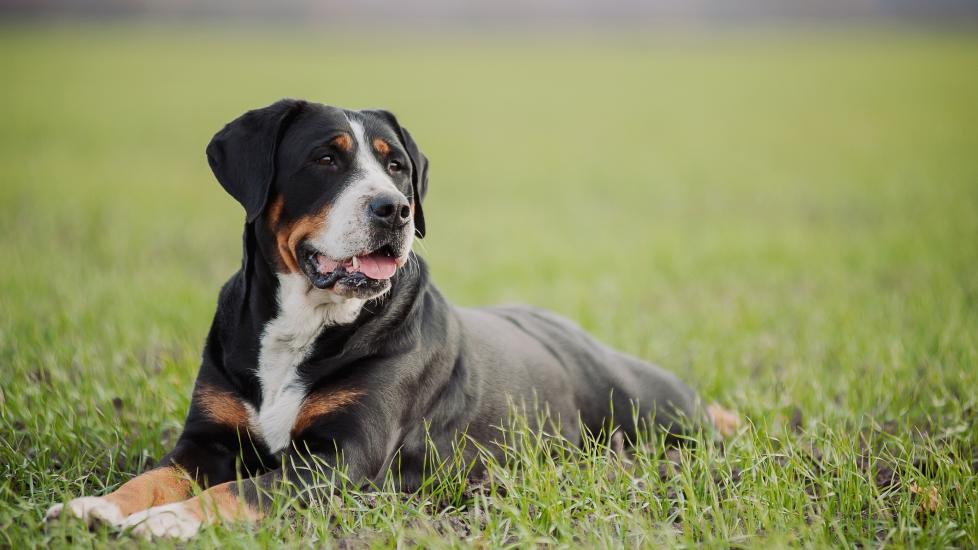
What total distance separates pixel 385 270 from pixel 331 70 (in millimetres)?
31636

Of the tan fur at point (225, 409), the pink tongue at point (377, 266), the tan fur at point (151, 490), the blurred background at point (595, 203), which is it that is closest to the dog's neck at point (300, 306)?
the pink tongue at point (377, 266)

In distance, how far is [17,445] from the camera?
166 inches

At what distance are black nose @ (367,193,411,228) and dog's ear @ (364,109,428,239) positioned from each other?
58 centimetres

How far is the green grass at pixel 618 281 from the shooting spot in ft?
12.0

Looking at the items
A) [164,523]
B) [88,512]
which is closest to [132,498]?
[88,512]

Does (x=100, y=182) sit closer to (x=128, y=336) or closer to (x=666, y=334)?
(x=128, y=336)

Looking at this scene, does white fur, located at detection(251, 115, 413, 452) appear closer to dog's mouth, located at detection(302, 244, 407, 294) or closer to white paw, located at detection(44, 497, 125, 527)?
dog's mouth, located at detection(302, 244, 407, 294)

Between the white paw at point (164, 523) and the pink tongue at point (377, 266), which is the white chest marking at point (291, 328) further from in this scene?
the white paw at point (164, 523)

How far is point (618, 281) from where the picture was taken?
30.5 feet

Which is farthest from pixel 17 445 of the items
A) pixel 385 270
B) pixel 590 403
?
pixel 590 403

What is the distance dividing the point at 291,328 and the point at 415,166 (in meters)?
1.05

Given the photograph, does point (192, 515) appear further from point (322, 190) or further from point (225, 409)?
point (322, 190)

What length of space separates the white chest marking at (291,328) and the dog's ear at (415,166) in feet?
2.16

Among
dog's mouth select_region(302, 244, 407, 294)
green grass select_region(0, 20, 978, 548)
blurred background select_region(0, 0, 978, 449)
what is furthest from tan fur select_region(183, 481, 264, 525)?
blurred background select_region(0, 0, 978, 449)
